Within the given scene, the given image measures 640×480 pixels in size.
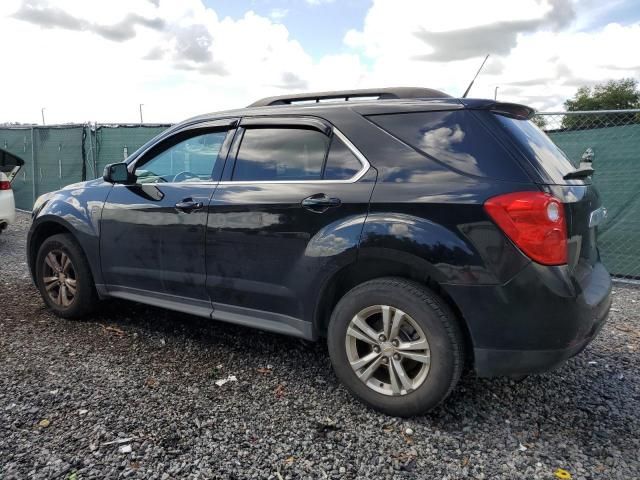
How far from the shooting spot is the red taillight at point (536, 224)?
8.15 ft

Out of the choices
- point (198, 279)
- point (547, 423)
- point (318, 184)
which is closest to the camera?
point (547, 423)

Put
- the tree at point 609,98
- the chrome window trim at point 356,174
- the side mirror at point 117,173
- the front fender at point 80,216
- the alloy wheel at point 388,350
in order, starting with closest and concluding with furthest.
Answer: the alloy wheel at point 388,350 < the chrome window trim at point 356,174 < the side mirror at point 117,173 < the front fender at point 80,216 < the tree at point 609,98

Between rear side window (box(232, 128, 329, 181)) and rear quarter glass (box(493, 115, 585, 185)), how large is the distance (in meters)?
1.09

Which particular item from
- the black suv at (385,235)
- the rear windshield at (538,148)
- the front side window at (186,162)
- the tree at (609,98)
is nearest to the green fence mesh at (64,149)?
the front side window at (186,162)

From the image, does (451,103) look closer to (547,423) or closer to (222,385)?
(547,423)

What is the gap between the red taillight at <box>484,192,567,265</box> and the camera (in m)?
2.48

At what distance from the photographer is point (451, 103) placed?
2.86m

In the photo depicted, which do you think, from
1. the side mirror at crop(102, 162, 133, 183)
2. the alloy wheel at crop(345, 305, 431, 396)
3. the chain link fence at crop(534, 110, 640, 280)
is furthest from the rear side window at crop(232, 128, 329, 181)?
the chain link fence at crop(534, 110, 640, 280)

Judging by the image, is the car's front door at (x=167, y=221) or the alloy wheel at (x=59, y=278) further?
the alloy wheel at (x=59, y=278)

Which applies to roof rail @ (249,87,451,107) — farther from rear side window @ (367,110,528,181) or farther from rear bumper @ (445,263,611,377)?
rear bumper @ (445,263,611,377)

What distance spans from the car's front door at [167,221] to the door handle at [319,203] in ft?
2.73

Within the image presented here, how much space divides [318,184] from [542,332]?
1488 millimetres

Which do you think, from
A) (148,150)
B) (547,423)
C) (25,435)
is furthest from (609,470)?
(148,150)

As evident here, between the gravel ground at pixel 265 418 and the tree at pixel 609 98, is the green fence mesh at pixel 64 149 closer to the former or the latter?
the gravel ground at pixel 265 418
